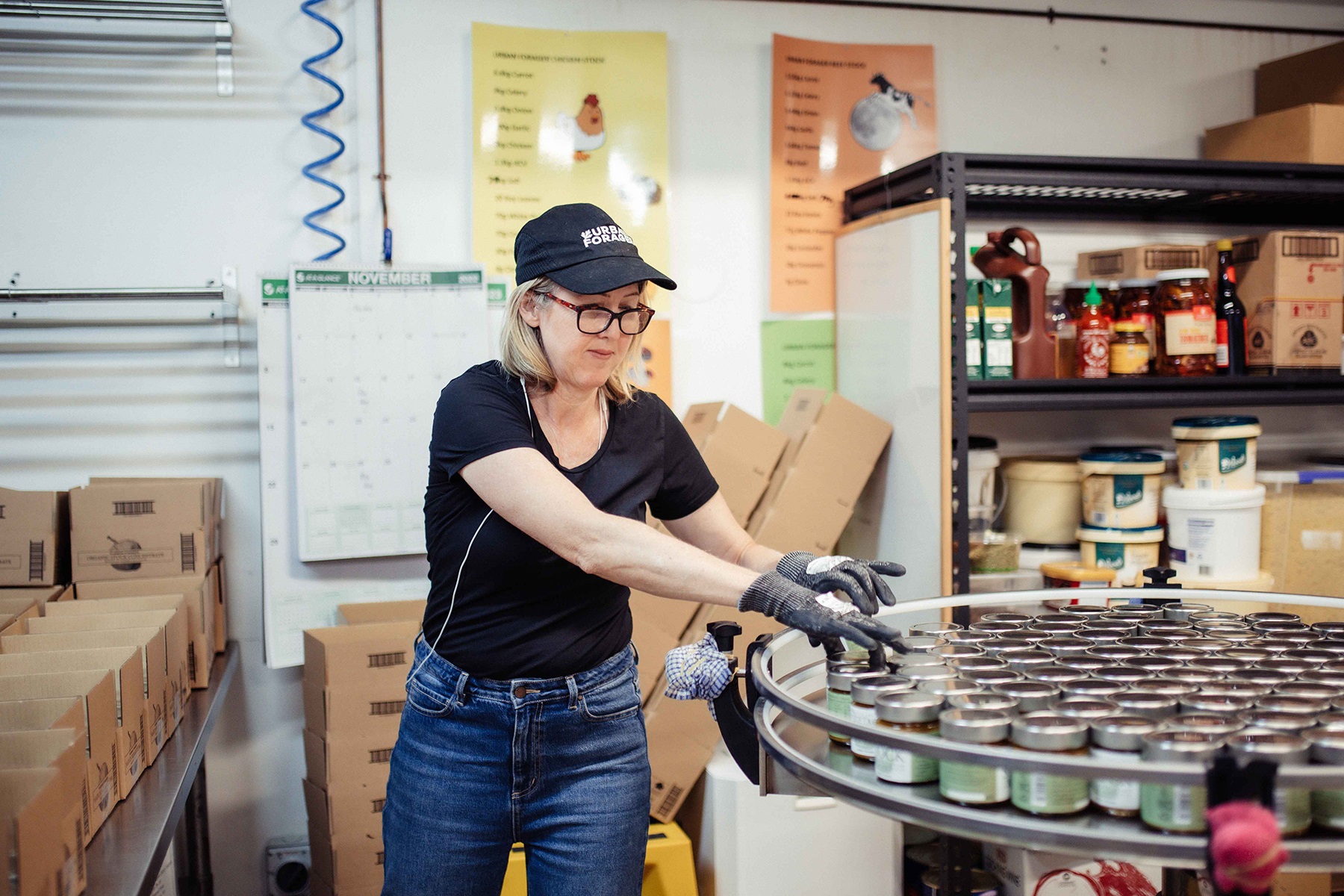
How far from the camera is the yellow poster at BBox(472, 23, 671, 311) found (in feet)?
8.48

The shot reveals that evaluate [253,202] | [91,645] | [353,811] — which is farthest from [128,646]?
[253,202]

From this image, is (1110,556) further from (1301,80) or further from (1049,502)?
(1301,80)

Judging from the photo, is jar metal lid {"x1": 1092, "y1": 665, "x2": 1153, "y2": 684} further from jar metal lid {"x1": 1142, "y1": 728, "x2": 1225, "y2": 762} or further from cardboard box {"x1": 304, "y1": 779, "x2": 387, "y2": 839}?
cardboard box {"x1": 304, "y1": 779, "x2": 387, "y2": 839}

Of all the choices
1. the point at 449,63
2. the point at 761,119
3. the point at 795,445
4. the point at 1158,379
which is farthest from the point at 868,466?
the point at 449,63

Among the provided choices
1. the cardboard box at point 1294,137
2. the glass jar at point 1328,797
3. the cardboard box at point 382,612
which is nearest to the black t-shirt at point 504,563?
the glass jar at point 1328,797

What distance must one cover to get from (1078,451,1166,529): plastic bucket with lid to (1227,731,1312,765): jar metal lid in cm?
169

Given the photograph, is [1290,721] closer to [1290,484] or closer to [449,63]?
[1290,484]

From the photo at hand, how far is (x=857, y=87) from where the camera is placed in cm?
281

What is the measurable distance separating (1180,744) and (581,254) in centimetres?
90

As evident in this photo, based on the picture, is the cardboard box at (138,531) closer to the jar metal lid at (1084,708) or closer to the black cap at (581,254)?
the black cap at (581,254)

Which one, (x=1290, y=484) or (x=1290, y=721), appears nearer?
(x=1290, y=721)

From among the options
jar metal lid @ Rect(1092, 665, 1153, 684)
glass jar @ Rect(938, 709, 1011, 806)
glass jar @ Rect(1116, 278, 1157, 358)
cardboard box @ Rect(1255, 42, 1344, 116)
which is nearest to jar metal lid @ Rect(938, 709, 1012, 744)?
glass jar @ Rect(938, 709, 1011, 806)

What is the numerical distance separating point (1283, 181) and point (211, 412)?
2733 millimetres

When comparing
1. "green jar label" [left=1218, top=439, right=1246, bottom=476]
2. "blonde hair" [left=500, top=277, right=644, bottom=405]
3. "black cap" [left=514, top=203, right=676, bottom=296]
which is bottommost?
"green jar label" [left=1218, top=439, right=1246, bottom=476]
